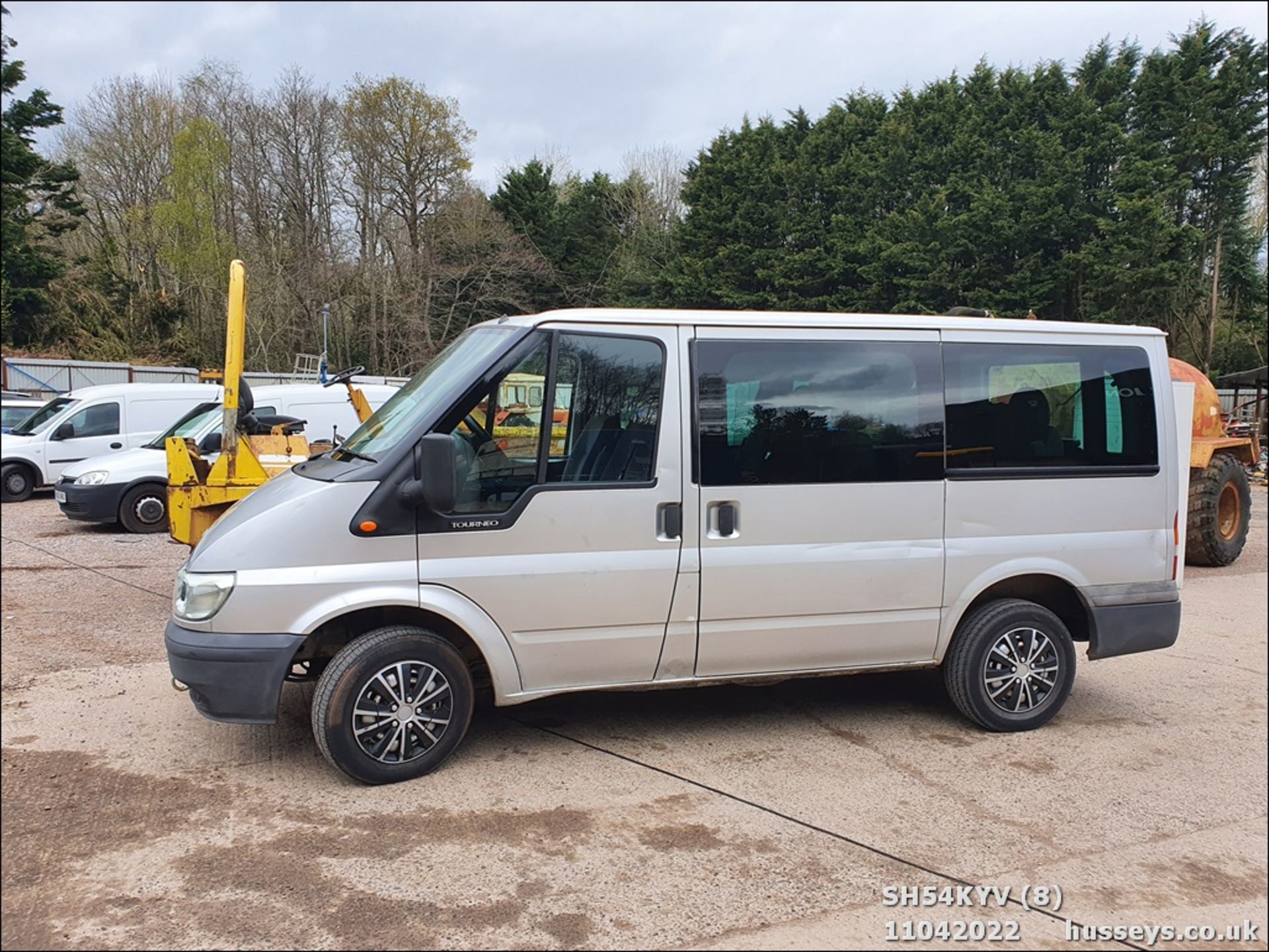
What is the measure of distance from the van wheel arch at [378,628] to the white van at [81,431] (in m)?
12.3

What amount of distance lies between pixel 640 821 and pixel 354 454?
7.32 ft

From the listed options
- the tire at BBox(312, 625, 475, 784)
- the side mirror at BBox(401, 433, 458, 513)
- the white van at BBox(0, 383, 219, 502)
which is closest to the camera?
the side mirror at BBox(401, 433, 458, 513)

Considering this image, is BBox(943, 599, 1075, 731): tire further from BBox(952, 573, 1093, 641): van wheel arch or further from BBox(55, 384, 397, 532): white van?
BBox(55, 384, 397, 532): white van

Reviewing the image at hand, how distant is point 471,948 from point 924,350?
3.66 meters

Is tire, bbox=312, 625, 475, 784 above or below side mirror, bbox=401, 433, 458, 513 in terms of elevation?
below

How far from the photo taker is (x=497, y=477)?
14.6 feet

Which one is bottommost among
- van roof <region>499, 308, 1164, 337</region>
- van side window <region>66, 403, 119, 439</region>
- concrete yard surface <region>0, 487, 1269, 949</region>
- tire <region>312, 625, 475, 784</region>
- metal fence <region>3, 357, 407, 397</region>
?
concrete yard surface <region>0, 487, 1269, 949</region>

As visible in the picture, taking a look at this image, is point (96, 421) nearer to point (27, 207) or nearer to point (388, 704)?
point (27, 207)

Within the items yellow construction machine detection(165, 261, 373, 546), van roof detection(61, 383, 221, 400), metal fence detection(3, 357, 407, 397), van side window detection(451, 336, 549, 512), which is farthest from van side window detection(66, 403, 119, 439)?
van side window detection(451, 336, 549, 512)

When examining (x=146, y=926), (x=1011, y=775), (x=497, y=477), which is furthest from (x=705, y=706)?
(x=146, y=926)

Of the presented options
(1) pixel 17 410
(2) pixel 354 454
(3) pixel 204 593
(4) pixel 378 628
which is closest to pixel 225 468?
(2) pixel 354 454

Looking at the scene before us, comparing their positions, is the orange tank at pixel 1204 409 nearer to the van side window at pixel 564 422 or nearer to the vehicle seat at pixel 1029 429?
the vehicle seat at pixel 1029 429

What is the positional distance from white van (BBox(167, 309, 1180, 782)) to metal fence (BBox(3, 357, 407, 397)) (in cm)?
2292

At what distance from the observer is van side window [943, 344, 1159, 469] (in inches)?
202
